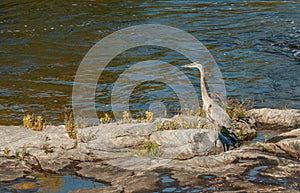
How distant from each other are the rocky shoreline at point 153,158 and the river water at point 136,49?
8.89ft

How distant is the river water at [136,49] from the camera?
596 inches

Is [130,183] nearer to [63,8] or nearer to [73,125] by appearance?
[73,125]

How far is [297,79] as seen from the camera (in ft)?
53.2

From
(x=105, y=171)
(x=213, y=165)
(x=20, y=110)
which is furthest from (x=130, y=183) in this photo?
(x=20, y=110)

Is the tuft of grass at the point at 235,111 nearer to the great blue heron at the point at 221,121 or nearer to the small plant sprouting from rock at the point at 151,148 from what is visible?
the great blue heron at the point at 221,121

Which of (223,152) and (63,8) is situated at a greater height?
(63,8)

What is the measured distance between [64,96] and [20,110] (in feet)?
4.60

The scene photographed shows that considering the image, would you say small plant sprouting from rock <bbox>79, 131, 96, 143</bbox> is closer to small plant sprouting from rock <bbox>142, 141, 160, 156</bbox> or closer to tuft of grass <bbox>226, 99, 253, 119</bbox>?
small plant sprouting from rock <bbox>142, 141, 160, 156</bbox>

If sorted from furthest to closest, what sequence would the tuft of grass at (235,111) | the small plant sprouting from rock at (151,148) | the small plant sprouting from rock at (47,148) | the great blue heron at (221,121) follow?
the tuft of grass at (235,111) → the great blue heron at (221,121) → the small plant sprouting from rock at (47,148) → the small plant sprouting from rock at (151,148)

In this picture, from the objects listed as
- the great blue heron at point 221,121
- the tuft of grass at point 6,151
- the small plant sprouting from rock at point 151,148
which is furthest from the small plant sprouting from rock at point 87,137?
the great blue heron at point 221,121

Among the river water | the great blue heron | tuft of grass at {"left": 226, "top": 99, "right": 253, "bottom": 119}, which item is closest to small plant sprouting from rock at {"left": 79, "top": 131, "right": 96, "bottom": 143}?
the great blue heron

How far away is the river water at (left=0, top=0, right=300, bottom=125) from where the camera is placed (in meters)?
15.1

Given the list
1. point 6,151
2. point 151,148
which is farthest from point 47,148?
point 151,148

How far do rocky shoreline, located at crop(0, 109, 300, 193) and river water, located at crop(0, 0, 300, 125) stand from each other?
2.71 metres
